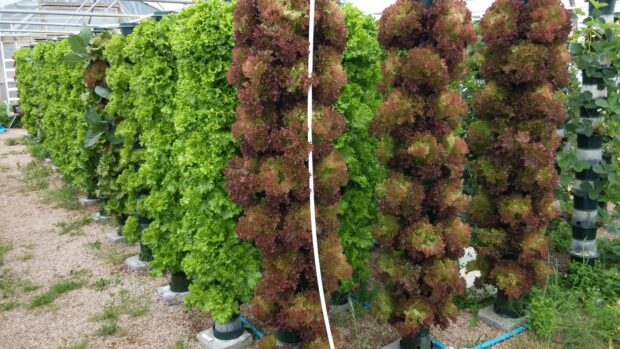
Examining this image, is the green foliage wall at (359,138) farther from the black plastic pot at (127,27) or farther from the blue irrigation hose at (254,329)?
the black plastic pot at (127,27)

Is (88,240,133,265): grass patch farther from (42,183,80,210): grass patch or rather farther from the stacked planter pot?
the stacked planter pot

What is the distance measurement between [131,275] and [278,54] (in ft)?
10.4

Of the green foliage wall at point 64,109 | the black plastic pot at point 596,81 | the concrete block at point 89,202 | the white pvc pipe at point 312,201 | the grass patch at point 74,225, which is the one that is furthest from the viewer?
the concrete block at point 89,202

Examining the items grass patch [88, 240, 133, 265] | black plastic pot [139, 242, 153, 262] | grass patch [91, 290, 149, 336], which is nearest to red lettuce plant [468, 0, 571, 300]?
grass patch [91, 290, 149, 336]

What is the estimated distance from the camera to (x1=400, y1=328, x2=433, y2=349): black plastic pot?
3.31 meters

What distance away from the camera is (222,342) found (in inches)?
140

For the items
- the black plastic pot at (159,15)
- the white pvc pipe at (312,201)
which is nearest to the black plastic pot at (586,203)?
the white pvc pipe at (312,201)

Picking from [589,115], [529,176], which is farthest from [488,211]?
[589,115]

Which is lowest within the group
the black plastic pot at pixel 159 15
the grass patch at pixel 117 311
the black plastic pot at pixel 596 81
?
the grass patch at pixel 117 311

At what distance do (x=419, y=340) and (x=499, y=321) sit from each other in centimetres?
83

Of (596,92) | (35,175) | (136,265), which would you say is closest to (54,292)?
(136,265)

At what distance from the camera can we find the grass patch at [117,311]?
3.91m

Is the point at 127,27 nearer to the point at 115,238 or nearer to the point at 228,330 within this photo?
the point at 115,238

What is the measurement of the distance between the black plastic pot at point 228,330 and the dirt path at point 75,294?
205 mm
